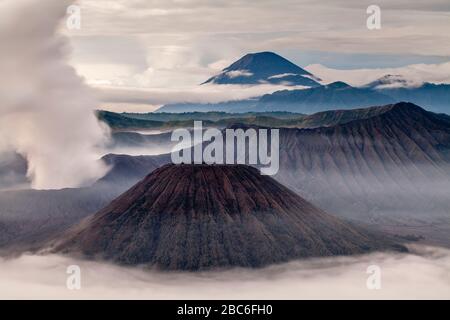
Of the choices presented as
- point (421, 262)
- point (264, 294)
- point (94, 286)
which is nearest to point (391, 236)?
point (421, 262)

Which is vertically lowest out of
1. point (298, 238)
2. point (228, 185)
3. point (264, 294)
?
point (264, 294)

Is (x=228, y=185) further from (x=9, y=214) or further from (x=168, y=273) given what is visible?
(x=9, y=214)

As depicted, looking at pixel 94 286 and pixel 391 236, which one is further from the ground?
pixel 391 236

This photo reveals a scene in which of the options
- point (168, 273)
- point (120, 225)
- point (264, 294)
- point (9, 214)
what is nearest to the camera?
point (264, 294)
